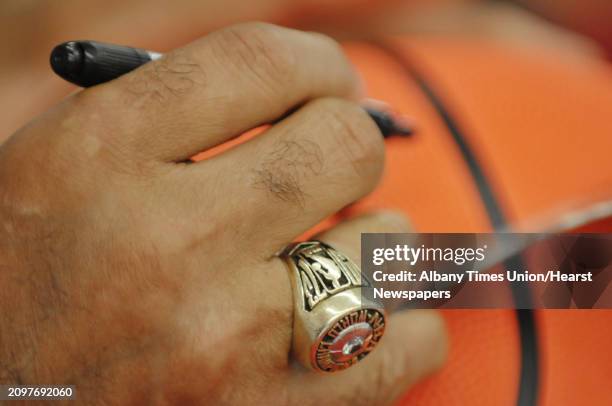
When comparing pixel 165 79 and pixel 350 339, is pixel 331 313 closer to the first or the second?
pixel 350 339

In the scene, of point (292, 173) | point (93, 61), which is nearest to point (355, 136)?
point (292, 173)

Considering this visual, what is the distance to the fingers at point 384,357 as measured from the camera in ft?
1.15

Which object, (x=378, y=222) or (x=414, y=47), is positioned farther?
(x=414, y=47)

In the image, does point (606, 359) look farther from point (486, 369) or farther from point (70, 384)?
point (70, 384)

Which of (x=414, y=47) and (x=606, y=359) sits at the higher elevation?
(x=414, y=47)

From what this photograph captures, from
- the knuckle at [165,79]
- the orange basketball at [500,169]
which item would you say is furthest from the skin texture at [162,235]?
the orange basketball at [500,169]

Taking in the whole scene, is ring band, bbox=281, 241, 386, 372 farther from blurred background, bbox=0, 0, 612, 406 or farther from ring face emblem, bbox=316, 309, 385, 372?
blurred background, bbox=0, 0, 612, 406

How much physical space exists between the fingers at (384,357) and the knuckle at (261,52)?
0.33 feet

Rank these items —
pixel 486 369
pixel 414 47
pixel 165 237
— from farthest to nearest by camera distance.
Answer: pixel 414 47 → pixel 486 369 → pixel 165 237

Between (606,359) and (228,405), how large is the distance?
264 mm

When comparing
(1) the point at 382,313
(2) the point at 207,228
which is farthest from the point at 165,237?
(1) the point at 382,313

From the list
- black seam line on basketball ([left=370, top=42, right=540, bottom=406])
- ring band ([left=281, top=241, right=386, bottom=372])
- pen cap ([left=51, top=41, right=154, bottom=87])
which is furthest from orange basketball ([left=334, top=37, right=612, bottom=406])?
pen cap ([left=51, top=41, right=154, bottom=87])

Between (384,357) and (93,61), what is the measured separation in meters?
0.25

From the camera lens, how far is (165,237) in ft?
1.01
